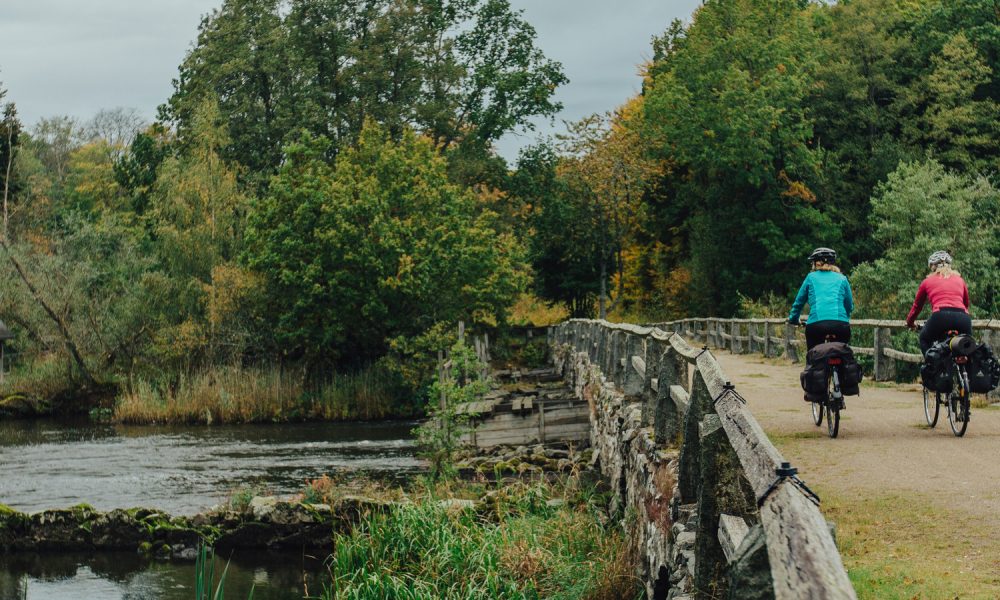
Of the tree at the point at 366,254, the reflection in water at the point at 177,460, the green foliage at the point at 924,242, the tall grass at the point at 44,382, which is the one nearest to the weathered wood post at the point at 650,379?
the reflection in water at the point at 177,460

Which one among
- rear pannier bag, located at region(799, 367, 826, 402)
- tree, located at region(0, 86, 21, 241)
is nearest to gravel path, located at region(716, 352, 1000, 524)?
rear pannier bag, located at region(799, 367, 826, 402)

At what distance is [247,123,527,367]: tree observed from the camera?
3928cm

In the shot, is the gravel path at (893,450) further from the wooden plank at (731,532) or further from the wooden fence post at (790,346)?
the wooden fence post at (790,346)

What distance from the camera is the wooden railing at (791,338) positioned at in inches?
634

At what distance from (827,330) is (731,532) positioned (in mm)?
7720

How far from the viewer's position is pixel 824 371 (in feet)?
37.7

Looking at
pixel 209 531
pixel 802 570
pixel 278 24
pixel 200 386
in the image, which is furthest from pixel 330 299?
pixel 802 570

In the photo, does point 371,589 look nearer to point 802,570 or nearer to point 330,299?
point 802,570

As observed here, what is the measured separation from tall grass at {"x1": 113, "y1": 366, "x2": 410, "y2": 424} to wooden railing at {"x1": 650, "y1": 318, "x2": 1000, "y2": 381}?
415 inches

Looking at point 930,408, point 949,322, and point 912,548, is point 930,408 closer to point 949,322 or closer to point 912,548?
point 949,322

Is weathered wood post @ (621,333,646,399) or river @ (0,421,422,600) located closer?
weathered wood post @ (621,333,646,399)

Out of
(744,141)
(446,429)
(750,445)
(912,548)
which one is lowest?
(446,429)

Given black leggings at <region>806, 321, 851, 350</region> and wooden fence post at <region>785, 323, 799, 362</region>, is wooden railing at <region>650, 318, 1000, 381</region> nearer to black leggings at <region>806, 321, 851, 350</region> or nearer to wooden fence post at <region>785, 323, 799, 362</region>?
wooden fence post at <region>785, 323, 799, 362</region>

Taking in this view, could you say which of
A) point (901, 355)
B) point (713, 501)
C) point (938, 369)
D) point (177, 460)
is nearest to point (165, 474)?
point (177, 460)
